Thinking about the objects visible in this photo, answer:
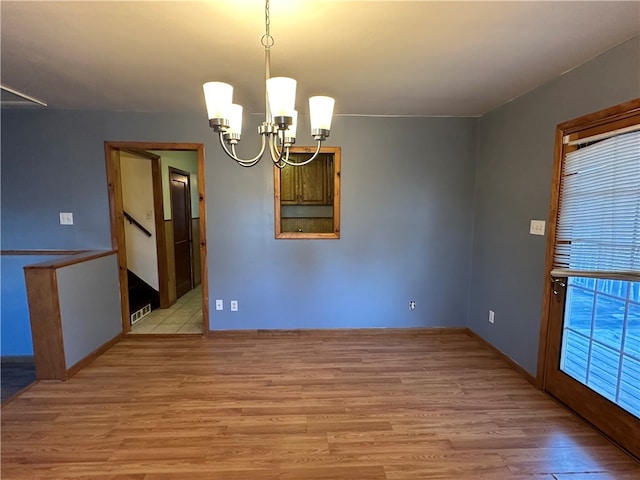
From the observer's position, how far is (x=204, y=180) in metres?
3.15

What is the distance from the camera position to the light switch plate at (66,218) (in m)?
3.13

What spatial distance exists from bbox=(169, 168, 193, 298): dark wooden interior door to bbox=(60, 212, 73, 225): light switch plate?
150 centimetres

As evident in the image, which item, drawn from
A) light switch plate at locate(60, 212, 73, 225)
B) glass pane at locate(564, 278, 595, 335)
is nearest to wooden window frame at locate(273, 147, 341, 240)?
glass pane at locate(564, 278, 595, 335)

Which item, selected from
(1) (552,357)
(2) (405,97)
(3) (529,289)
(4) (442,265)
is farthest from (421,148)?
(1) (552,357)

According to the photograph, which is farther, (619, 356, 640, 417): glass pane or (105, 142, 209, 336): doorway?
(105, 142, 209, 336): doorway

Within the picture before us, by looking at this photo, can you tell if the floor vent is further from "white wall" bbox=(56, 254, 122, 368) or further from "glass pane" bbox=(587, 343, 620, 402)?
"glass pane" bbox=(587, 343, 620, 402)

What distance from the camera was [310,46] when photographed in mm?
1806

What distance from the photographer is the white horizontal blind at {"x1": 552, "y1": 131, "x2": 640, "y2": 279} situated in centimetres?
173

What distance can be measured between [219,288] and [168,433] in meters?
1.56

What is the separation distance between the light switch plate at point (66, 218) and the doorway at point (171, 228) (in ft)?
1.38

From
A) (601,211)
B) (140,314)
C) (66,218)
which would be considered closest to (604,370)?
(601,211)

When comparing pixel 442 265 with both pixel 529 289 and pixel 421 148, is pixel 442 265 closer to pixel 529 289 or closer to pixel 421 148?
pixel 529 289

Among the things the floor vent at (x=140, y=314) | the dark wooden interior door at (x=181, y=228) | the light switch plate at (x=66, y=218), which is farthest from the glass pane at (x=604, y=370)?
the dark wooden interior door at (x=181, y=228)

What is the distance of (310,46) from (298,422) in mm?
2354
